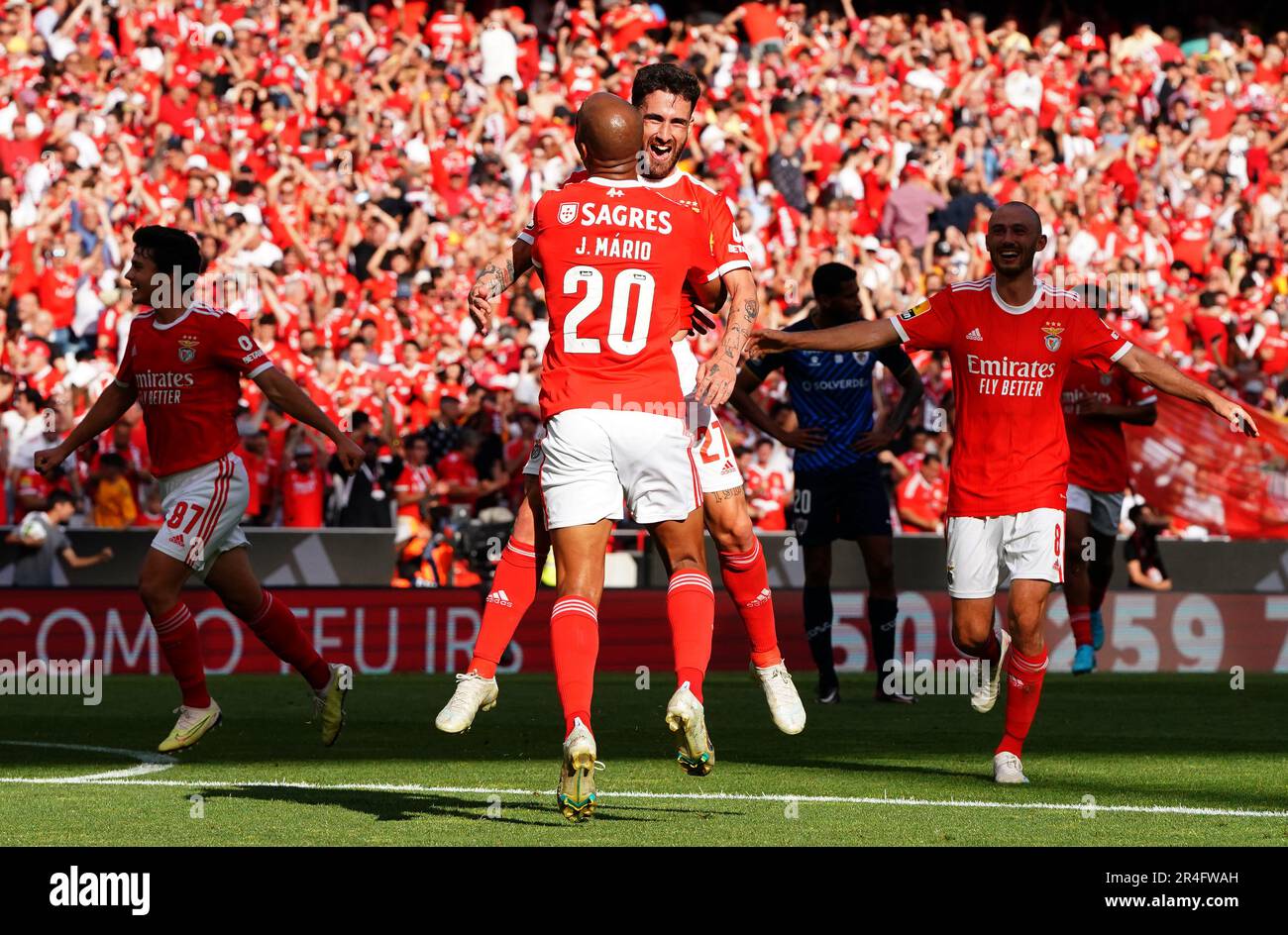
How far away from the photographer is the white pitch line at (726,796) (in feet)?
24.6

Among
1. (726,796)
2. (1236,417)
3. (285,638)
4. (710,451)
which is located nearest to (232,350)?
(285,638)

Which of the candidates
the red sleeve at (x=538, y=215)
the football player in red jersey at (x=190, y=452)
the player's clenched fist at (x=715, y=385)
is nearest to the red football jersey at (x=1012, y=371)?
the player's clenched fist at (x=715, y=385)

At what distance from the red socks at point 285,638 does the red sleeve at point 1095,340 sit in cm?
403

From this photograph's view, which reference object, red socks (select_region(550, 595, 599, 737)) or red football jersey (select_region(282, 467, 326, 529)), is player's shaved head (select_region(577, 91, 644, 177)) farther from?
red football jersey (select_region(282, 467, 326, 529))

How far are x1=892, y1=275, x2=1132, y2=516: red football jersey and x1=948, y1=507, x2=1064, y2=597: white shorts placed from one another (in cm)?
5

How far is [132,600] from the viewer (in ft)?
51.0

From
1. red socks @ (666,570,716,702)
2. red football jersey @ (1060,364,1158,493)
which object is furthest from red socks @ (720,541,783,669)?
red football jersey @ (1060,364,1158,493)

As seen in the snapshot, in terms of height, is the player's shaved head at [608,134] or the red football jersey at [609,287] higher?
the player's shaved head at [608,134]

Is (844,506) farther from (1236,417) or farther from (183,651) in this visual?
(1236,417)

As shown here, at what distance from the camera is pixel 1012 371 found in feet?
27.6

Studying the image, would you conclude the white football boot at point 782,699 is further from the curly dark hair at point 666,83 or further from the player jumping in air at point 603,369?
the curly dark hair at point 666,83

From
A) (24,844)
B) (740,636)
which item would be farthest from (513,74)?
(24,844)

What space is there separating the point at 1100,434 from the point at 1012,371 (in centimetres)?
636
